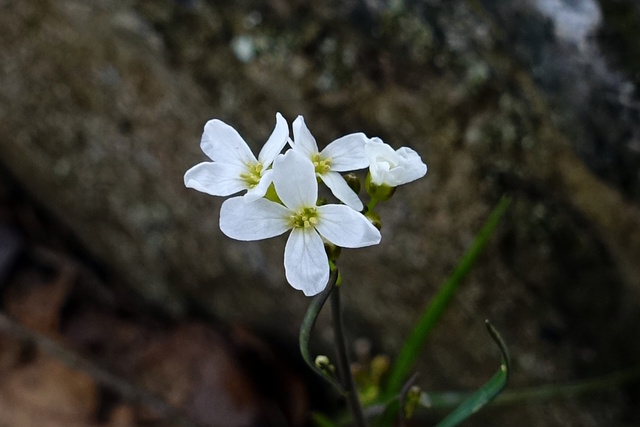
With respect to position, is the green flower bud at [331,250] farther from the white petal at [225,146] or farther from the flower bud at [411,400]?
Result: the flower bud at [411,400]

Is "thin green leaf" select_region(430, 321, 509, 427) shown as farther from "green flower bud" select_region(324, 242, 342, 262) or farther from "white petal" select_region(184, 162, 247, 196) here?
"white petal" select_region(184, 162, 247, 196)

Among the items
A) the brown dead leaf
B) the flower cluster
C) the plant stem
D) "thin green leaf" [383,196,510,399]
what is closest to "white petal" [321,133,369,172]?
the flower cluster

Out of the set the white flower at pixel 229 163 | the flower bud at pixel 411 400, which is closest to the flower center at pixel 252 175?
the white flower at pixel 229 163

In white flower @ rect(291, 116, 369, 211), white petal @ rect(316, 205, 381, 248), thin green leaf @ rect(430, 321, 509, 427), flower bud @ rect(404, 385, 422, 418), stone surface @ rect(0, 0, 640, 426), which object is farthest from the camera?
stone surface @ rect(0, 0, 640, 426)

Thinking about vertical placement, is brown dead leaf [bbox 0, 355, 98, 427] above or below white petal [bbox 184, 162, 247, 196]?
below

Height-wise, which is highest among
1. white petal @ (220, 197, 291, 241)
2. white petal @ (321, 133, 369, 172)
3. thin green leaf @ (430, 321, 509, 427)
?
white petal @ (321, 133, 369, 172)

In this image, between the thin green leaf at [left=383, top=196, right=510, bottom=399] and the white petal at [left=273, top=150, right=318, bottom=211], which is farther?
the thin green leaf at [left=383, top=196, right=510, bottom=399]

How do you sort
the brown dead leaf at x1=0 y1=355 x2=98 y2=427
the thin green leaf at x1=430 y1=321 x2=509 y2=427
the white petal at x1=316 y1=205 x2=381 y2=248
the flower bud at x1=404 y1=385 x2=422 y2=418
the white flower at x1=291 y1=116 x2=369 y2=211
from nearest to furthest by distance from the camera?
1. the white petal at x1=316 y1=205 x2=381 y2=248
2. the white flower at x1=291 y1=116 x2=369 y2=211
3. the thin green leaf at x1=430 y1=321 x2=509 y2=427
4. the flower bud at x1=404 y1=385 x2=422 y2=418
5. the brown dead leaf at x1=0 y1=355 x2=98 y2=427
